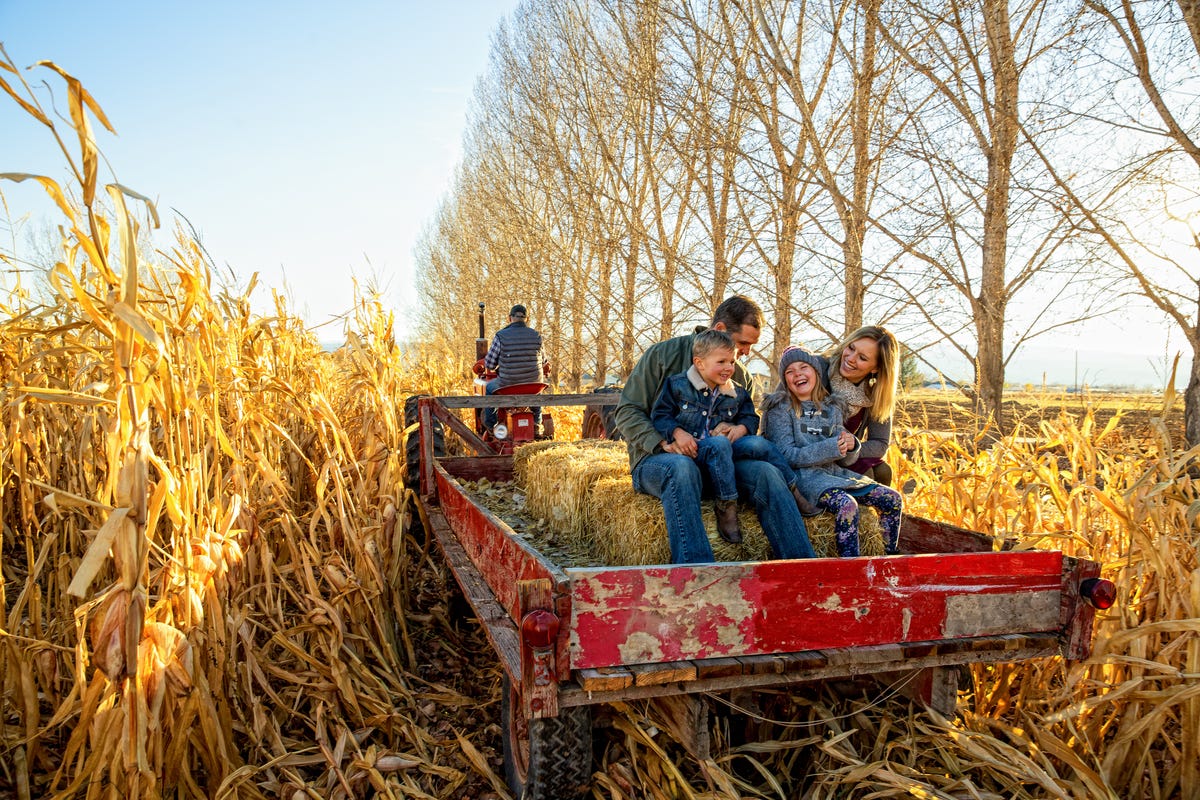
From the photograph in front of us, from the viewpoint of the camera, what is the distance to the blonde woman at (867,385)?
3574 mm

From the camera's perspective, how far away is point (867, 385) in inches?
145

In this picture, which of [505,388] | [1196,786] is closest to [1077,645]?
[1196,786]

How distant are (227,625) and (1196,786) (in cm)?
347

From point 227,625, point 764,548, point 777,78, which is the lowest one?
point 227,625

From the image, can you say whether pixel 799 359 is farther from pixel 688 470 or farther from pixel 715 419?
pixel 688 470

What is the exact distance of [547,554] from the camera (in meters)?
3.83

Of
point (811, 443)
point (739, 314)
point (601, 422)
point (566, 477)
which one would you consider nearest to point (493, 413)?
point (601, 422)

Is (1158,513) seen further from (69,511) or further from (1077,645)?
(69,511)

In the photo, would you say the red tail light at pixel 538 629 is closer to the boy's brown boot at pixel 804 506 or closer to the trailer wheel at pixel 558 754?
the trailer wheel at pixel 558 754

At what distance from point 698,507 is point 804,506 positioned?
0.59 m

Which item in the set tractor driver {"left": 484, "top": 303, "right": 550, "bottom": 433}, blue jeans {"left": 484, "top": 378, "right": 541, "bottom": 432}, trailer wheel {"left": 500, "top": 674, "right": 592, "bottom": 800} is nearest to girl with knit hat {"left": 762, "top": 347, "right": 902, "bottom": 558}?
trailer wheel {"left": 500, "top": 674, "right": 592, "bottom": 800}

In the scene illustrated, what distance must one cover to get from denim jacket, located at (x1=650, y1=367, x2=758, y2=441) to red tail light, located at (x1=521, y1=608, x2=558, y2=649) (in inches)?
57.0

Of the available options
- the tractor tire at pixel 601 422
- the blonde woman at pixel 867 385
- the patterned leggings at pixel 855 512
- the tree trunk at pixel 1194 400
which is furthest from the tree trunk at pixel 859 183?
the patterned leggings at pixel 855 512

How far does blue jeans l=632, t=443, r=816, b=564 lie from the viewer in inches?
118
